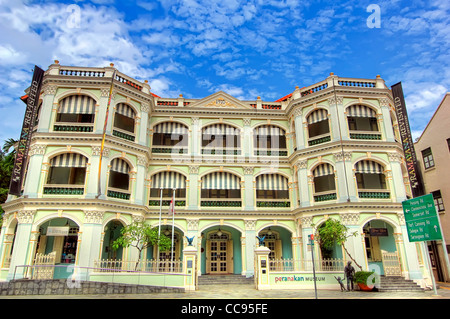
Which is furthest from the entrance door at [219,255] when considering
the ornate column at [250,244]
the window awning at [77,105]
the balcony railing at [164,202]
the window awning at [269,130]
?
the window awning at [77,105]

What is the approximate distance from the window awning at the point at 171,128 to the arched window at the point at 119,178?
169 inches

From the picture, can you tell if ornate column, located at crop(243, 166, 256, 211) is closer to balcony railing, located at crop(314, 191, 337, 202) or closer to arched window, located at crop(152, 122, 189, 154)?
balcony railing, located at crop(314, 191, 337, 202)

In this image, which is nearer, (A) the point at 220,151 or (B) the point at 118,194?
(B) the point at 118,194

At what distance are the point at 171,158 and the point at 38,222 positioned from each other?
30.7ft

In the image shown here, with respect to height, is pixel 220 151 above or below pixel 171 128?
below

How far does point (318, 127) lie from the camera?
2403cm

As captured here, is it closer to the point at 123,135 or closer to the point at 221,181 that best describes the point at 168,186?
the point at 221,181

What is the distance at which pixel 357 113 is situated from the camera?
22156 millimetres

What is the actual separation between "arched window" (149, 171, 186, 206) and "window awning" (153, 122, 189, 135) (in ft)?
10.5

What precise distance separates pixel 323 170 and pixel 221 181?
735 cm

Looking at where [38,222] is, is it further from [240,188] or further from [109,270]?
[240,188]

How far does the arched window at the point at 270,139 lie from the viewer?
80.8 ft

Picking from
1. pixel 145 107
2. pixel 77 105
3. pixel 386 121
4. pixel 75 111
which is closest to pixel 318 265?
pixel 386 121
